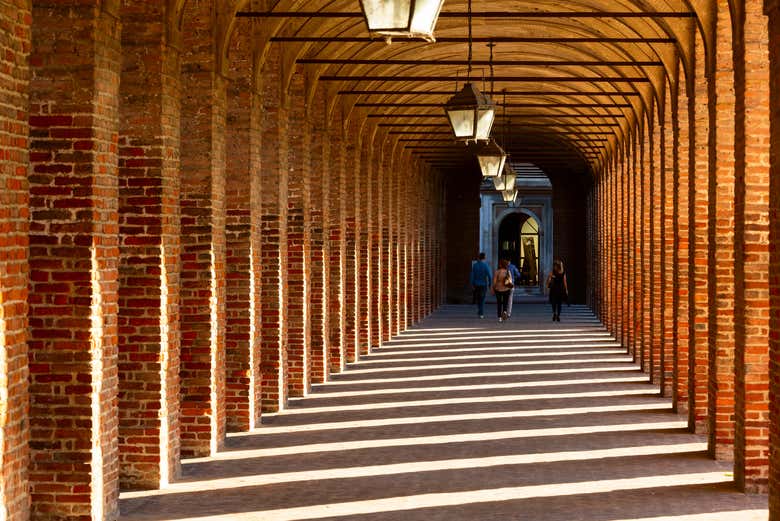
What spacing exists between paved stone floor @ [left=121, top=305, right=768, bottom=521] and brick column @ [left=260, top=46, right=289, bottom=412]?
21.1 inches

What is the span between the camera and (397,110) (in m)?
28.6

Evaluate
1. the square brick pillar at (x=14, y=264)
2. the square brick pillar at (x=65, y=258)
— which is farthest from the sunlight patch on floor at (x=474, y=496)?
the square brick pillar at (x=14, y=264)

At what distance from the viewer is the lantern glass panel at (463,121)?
13055 mm

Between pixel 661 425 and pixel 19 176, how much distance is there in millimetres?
8715

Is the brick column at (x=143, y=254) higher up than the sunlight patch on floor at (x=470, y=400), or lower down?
higher up

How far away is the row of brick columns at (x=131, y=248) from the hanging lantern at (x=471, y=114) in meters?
2.22

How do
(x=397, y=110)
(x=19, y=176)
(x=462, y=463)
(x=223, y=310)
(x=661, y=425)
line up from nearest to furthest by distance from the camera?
1. (x=19, y=176)
2. (x=462, y=463)
3. (x=223, y=310)
4. (x=661, y=425)
5. (x=397, y=110)

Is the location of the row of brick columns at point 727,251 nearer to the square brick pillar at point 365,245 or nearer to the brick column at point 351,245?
the brick column at point 351,245

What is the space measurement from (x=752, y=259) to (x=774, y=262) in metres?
1.53

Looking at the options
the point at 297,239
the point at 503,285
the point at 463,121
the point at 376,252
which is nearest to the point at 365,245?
the point at 376,252

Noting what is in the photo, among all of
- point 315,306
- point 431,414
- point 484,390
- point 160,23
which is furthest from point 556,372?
point 160,23

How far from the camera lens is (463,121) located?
13.1 meters

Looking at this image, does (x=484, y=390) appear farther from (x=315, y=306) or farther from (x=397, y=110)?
(x=397, y=110)

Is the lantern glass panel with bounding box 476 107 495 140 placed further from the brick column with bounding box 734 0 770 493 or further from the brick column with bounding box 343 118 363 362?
the brick column with bounding box 343 118 363 362
